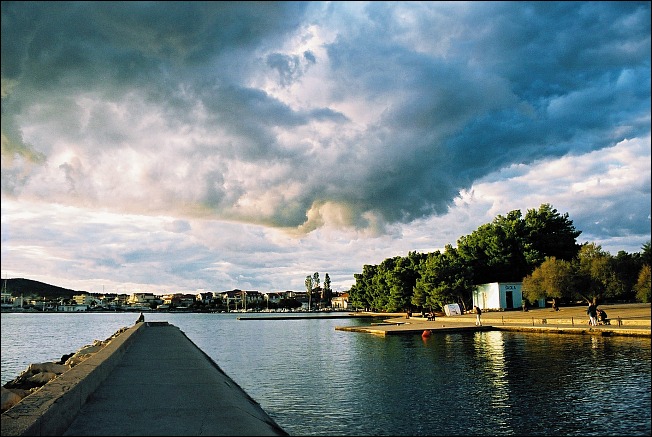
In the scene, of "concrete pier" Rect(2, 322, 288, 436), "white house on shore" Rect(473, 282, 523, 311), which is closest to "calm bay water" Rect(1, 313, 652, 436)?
"concrete pier" Rect(2, 322, 288, 436)

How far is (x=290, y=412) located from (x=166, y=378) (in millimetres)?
3838

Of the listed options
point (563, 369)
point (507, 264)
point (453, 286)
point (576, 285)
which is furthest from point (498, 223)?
point (563, 369)

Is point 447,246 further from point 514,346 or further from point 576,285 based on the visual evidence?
point 514,346

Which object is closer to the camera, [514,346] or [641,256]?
[514,346]

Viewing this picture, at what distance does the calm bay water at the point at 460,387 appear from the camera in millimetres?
13055

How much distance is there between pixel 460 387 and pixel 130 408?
11387 mm

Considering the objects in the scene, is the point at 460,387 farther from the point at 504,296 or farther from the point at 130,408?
the point at 504,296

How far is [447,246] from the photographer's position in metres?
82.2

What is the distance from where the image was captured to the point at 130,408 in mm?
10695

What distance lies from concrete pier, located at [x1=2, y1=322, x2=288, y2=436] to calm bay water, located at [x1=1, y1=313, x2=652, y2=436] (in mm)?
2572

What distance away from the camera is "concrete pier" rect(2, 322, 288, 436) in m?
8.70

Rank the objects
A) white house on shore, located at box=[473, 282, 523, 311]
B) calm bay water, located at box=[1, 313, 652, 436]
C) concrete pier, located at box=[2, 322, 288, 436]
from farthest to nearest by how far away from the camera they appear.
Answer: white house on shore, located at box=[473, 282, 523, 311]
calm bay water, located at box=[1, 313, 652, 436]
concrete pier, located at box=[2, 322, 288, 436]

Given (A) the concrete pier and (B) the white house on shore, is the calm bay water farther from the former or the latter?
(B) the white house on shore

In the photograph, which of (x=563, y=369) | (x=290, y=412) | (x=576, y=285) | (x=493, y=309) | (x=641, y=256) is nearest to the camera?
(x=290, y=412)
